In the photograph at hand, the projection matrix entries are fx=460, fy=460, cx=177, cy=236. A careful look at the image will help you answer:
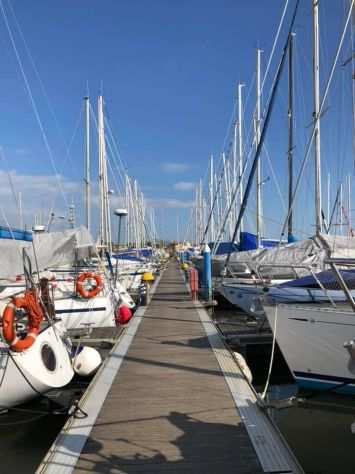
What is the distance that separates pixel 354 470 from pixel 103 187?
16.9 m

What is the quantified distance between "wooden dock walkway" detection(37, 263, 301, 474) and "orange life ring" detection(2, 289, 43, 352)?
5.07ft

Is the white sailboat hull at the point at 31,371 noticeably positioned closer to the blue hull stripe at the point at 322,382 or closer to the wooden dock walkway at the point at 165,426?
the wooden dock walkway at the point at 165,426

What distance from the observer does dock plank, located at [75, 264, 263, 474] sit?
187 inches

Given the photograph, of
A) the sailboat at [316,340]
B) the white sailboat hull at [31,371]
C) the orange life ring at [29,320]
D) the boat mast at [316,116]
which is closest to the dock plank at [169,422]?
the white sailboat hull at [31,371]

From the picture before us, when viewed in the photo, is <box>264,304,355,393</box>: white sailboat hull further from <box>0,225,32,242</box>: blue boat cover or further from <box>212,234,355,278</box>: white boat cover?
<box>0,225,32,242</box>: blue boat cover

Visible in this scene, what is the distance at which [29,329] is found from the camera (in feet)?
25.4

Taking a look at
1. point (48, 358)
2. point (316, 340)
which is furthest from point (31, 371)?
point (316, 340)

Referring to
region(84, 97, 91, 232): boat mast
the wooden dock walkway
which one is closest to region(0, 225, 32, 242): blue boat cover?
the wooden dock walkway

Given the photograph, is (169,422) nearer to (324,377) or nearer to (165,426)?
(165,426)

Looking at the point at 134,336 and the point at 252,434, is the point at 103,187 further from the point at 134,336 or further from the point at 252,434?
the point at 252,434

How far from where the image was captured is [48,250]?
383 inches

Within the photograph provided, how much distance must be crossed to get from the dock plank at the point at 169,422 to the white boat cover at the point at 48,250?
2.56 meters

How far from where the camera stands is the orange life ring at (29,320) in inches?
270

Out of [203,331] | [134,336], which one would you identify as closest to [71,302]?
[134,336]
